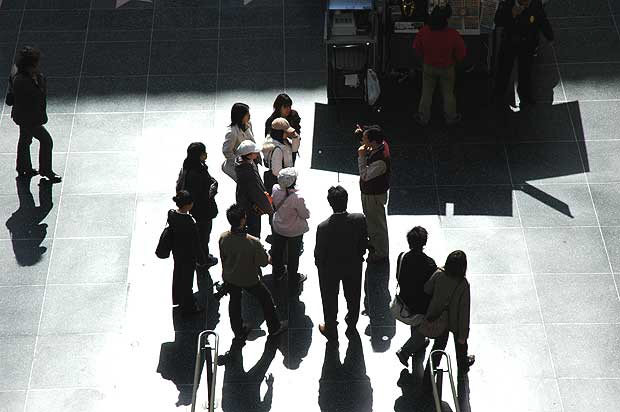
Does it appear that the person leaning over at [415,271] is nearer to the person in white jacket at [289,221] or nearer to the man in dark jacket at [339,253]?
the man in dark jacket at [339,253]

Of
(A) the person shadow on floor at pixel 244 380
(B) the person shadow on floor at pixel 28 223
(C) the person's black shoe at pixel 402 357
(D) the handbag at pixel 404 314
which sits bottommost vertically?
(B) the person shadow on floor at pixel 28 223

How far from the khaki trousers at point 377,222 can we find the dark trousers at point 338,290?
621 mm

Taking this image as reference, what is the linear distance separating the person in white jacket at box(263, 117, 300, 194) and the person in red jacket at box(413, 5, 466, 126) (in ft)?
8.14

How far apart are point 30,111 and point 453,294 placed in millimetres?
5693

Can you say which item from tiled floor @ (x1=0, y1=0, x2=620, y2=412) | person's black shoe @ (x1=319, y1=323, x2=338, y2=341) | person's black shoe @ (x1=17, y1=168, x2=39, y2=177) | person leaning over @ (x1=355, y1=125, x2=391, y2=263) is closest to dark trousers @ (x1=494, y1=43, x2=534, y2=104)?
tiled floor @ (x1=0, y1=0, x2=620, y2=412)

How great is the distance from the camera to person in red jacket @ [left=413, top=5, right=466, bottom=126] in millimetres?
13750

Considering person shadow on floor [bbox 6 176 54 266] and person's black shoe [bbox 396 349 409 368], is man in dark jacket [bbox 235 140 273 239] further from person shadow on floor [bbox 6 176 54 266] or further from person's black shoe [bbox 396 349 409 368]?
person shadow on floor [bbox 6 176 54 266]

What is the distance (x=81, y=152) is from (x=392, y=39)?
164 inches

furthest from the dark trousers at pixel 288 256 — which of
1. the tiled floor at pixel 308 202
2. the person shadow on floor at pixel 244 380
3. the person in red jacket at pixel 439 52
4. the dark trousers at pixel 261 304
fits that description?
the person in red jacket at pixel 439 52

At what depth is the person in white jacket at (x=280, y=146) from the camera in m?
12.1

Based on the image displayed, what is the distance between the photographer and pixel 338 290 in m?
11.4

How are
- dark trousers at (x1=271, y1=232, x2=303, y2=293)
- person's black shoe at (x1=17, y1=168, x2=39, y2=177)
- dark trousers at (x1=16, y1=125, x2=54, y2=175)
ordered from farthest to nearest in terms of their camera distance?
person's black shoe at (x1=17, y1=168, x2=39, y2=177), dark trousers at (x1=16, y1=125, x2=54, y2=175), dark trousers at (x1=271, y1=232, x2=303, y2=293)

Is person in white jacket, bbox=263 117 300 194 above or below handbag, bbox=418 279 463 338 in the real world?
above

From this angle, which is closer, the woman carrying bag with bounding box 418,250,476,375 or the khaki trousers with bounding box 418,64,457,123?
the woman carrying bag with bounding box 418,250,476,375
